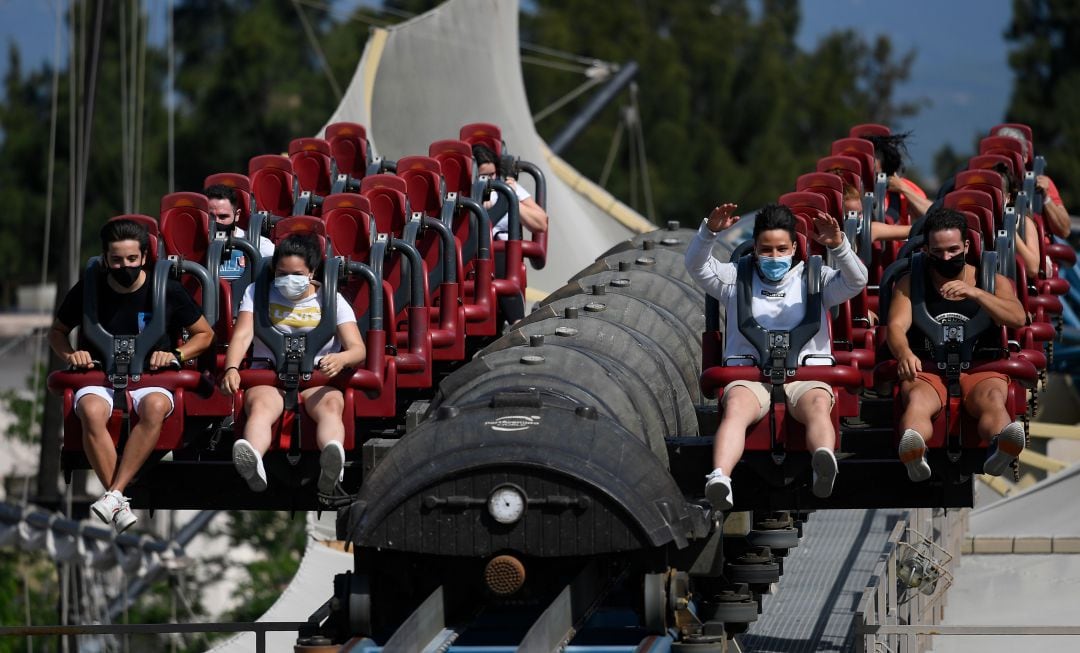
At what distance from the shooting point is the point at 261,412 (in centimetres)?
872

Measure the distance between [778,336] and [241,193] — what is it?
4238 millimetres

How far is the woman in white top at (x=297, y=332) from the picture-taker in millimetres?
8688

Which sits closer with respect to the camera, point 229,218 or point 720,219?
point 720,219

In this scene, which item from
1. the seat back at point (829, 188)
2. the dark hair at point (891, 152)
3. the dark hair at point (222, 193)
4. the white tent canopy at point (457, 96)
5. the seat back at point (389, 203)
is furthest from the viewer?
the white tent canopy at point (457, 96)

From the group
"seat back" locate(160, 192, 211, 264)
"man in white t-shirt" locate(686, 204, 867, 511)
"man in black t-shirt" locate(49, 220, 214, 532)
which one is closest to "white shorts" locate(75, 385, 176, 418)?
"man in black t-shirt" locate(49, 220, 214, 532)

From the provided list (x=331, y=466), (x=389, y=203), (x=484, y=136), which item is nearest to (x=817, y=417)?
(x=331, y=466)

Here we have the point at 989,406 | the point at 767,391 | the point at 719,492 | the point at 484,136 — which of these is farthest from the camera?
the point at 484,136

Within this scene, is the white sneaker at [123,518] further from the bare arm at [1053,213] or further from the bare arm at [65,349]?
the bare arm at [1053,213]

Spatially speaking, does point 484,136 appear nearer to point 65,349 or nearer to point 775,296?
point 65,349

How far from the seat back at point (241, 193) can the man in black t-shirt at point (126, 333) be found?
2.50 m

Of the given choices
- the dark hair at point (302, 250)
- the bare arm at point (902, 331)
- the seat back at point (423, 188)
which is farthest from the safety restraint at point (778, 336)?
the seat back at point (423, 188)

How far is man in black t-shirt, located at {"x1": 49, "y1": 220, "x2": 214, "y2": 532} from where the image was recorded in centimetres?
893

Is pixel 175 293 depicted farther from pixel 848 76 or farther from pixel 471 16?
pixel 848 76

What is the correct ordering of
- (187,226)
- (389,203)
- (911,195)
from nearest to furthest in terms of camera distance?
(187,226) → (389,203) → (911,195)
